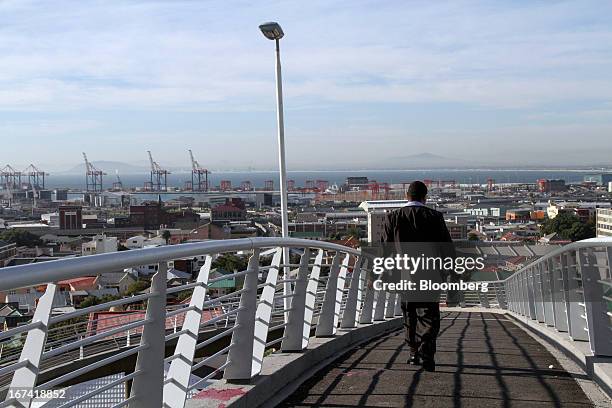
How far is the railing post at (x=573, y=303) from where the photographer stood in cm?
733

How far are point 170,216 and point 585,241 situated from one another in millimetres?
105547

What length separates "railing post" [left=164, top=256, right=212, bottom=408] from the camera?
436 cm

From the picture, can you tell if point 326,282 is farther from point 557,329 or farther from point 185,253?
point 185,253

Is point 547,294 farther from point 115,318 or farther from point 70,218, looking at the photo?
point 70,218

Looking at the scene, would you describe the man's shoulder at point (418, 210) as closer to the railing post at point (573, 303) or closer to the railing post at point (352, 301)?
the railing post at point (573, 303)

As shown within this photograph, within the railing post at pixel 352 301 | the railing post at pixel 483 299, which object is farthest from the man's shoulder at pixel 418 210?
the railing post at pixel 483 299

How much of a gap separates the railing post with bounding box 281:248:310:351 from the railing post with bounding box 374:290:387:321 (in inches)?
211

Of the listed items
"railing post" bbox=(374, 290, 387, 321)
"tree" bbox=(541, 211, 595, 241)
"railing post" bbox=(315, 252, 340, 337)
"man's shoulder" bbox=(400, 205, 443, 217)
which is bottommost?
"tree" bbox=(541, 211, 595, 241)

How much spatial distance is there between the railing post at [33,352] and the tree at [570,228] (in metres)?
44.9

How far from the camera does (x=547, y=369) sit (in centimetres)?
679

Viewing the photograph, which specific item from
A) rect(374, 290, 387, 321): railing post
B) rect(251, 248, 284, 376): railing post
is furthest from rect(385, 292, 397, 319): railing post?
rect(251, 248, 284, 376): railing post

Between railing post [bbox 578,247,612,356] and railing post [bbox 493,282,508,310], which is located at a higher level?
railing post [bbox 578,247,612,356]

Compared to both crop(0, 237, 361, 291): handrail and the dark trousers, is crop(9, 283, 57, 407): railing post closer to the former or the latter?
crop(0, 237, 361, 291): handrail

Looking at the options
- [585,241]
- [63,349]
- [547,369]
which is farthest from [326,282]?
[63,349]
